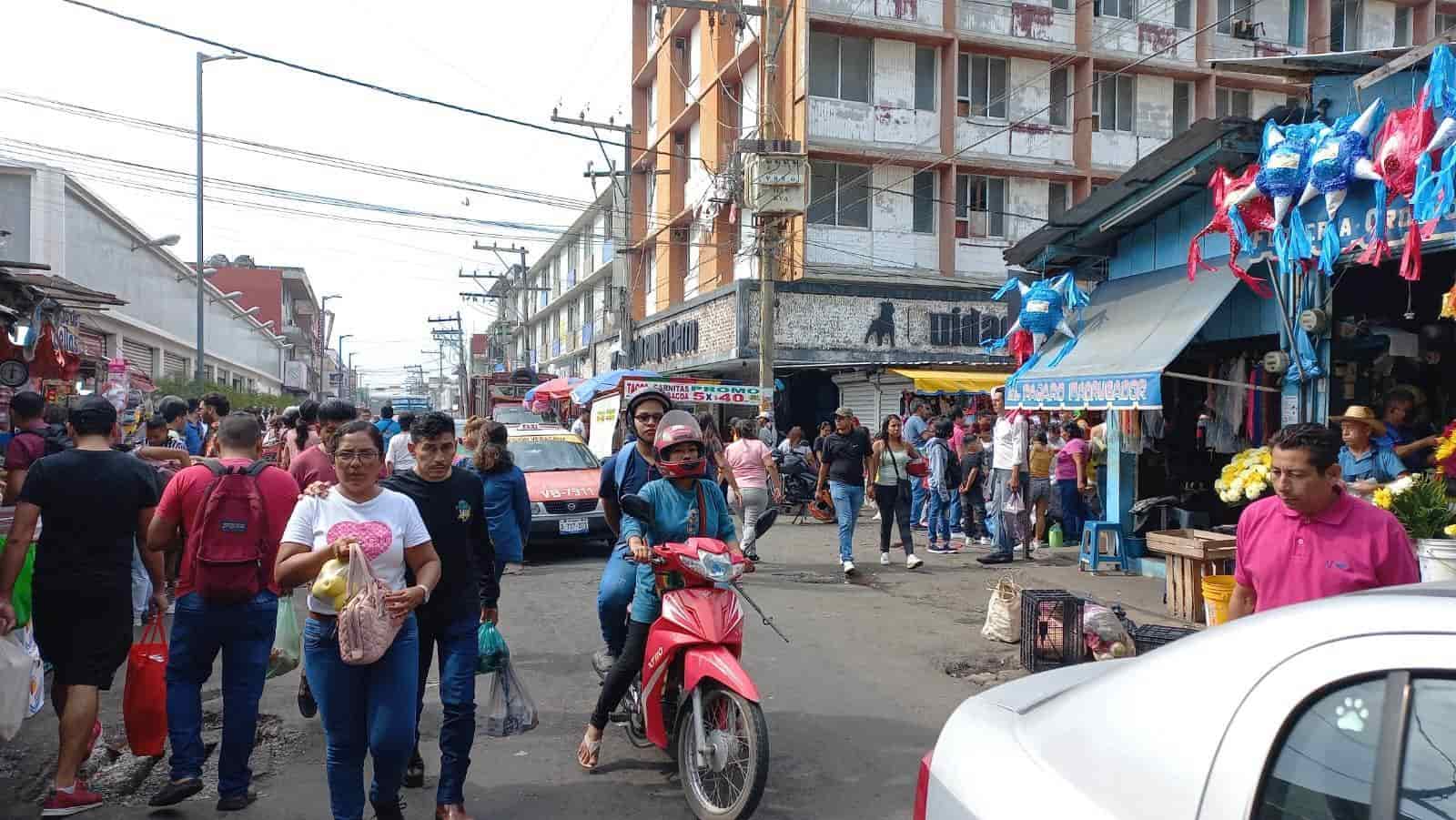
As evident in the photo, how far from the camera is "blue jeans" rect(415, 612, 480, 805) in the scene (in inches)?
162

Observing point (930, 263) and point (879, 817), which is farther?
point (930, 263)

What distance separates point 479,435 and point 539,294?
5948 centimetres

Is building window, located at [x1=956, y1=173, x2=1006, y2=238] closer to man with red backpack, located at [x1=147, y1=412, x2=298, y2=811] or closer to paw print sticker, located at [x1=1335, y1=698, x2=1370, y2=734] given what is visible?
man with red backpack, located at [x1=147, y1=412, x2=298, y2=811]

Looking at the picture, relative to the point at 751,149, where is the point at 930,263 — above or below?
below

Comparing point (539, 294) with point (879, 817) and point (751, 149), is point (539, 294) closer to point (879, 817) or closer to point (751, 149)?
point (751, 149)

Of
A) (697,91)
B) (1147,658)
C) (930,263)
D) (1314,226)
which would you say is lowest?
(1147,658)

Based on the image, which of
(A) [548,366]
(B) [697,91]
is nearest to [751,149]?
(B) [697,91]

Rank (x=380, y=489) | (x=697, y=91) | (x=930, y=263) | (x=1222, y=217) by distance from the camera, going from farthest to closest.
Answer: (x=697, y=91) → (x=930, y=263) → (x=1222, y=217) → (x=380, y=489)

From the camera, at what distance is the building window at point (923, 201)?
79.1ft

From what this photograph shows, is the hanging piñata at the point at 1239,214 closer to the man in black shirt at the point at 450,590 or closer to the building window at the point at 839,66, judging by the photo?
the man in black shirt at the point at 450,590

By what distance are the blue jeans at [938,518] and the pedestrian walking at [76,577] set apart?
10152 millimetres

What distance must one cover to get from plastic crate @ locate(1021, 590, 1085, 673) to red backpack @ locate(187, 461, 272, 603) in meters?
4.85

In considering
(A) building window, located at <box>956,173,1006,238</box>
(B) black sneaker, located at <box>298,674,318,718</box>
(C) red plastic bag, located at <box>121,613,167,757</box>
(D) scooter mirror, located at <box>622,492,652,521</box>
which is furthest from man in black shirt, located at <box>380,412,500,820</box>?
(A) building window, located at <box>956,173,1006,238</box>

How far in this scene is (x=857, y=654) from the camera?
7.32 metres
